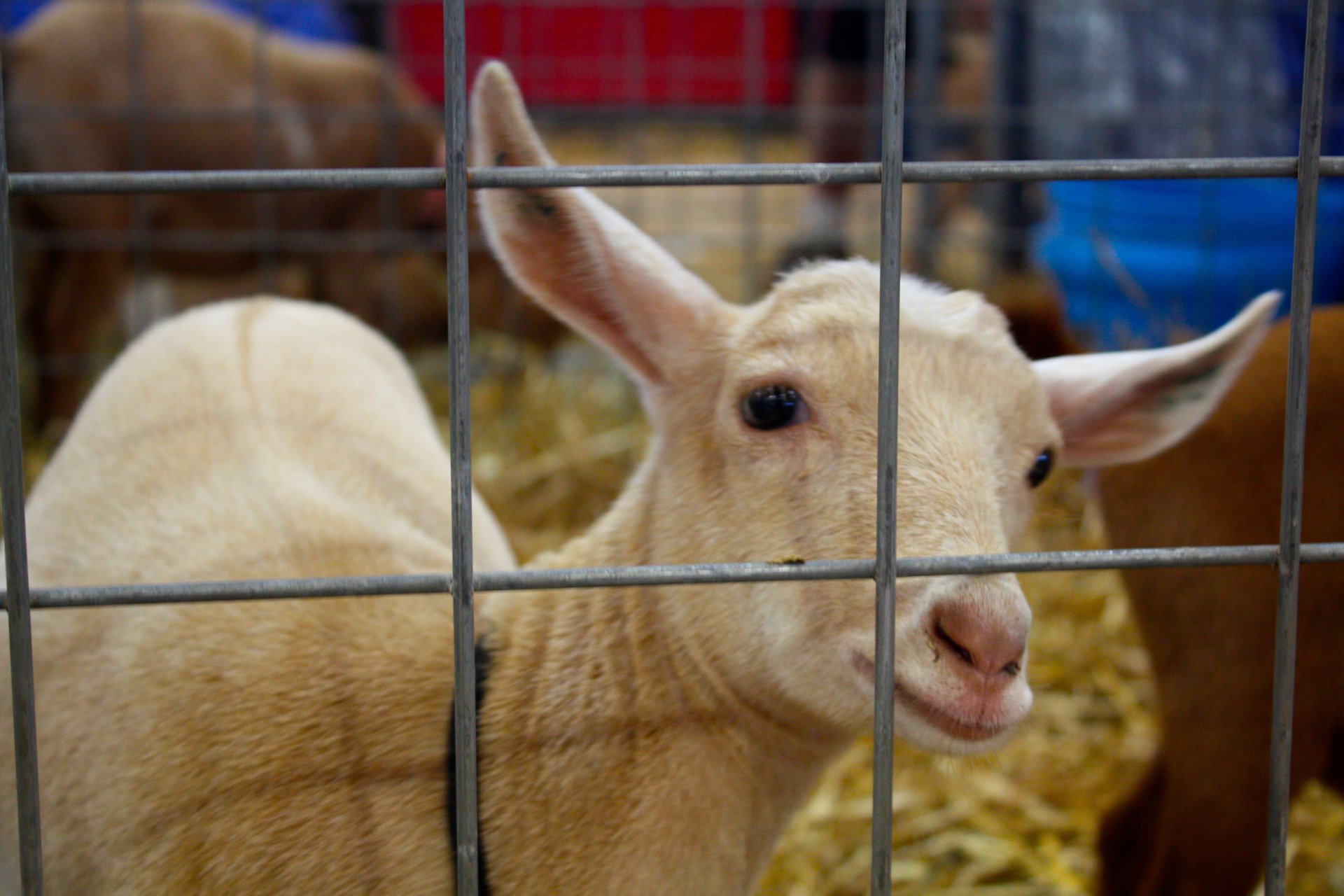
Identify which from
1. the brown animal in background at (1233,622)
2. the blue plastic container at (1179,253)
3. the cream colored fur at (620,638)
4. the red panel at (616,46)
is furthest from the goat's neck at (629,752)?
the red panel at (616,46)

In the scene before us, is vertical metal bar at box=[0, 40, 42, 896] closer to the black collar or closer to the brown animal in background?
the black collar

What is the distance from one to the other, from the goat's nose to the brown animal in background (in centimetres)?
106

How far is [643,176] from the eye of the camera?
127 centimetres

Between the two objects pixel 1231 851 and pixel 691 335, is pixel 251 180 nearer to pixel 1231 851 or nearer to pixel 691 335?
pixel 691 335

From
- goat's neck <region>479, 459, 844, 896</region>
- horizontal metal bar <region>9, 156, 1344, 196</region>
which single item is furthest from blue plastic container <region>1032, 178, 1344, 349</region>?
horizontal metal bar <region>9, 156, 1344, 196</region>

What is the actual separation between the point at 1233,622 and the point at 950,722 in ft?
3.53

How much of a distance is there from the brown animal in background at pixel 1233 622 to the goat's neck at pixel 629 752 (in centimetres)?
89

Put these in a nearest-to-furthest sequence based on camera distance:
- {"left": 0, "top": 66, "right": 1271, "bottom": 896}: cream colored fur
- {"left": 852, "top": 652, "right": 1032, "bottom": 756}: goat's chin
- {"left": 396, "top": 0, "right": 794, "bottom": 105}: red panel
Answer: {"left": 852, "top": 652, "right": 1032, "bottom": 756}: goat's chin → {"left": 0, "top": 66, "right": 1271, "bottom": 896}: cream colored fur → {"left": 396, "top": 0, "right": 794, "bottom": 105}: red panel

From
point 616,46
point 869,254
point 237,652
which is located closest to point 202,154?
point 869,254

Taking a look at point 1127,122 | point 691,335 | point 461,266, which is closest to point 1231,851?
point 691,335

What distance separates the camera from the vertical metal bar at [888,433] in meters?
1.27

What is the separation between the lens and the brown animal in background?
88.8 inches

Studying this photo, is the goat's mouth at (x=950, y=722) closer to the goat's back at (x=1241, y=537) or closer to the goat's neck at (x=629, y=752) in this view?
the goat's neck at (x=629, y=752)

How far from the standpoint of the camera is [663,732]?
1.72 metres
